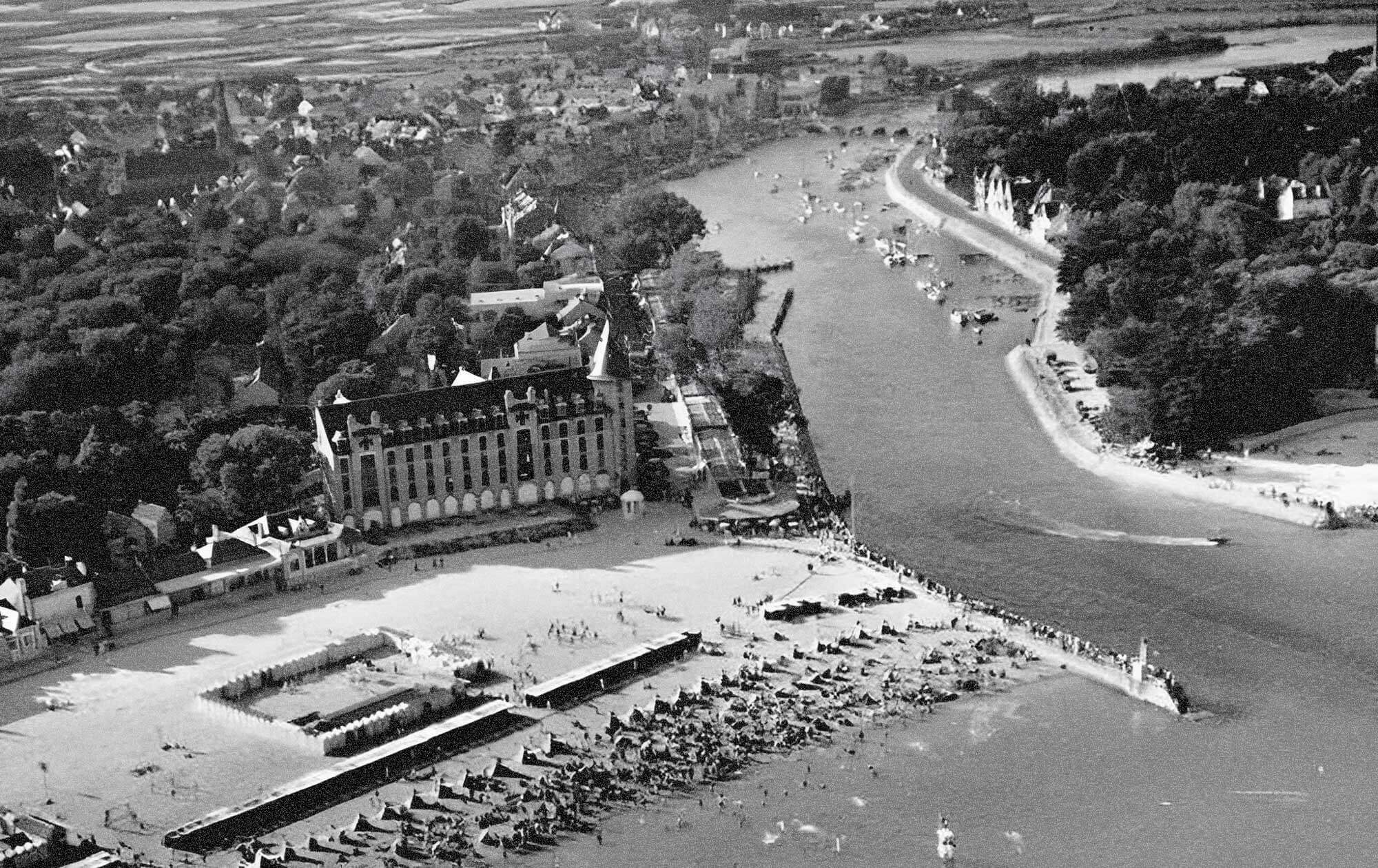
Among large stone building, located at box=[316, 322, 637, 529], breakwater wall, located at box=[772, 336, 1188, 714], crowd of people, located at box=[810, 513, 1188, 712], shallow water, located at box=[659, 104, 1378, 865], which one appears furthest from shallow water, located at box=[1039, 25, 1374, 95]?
breakwater wall, located at box=[772, 336, 1188, 714]

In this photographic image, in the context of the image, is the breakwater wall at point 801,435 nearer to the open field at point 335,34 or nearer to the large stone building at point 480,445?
the large stone building at point 480,445

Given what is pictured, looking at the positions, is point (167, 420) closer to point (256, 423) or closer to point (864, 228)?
point (256, 423)

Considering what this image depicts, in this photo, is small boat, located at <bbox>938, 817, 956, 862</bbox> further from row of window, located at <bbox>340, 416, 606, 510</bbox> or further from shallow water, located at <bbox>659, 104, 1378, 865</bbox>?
row of window, located at <bbox>340, 416, 606, 510</bbox>

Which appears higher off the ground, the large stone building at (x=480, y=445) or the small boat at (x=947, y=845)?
the large stone building at (x=480, y=445)

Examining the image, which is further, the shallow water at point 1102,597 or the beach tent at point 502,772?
the beach tent at point 502,772

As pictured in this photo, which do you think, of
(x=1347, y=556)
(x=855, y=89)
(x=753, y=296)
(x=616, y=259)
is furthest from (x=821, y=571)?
(x=855, y=89)

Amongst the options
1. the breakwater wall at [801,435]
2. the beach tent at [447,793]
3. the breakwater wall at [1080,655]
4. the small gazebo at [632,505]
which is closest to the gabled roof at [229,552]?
the small gazebo at [632,505]

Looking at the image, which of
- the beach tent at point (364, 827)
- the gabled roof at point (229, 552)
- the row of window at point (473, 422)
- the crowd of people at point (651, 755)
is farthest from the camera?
the row of window at point (473, 422)

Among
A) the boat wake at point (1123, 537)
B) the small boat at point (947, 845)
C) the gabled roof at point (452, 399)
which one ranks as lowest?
the boat wake at point (1123, 537)
